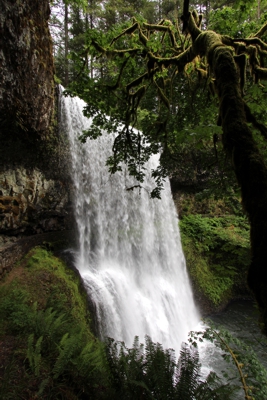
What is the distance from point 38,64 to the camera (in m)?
5.79

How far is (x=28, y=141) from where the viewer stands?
6805 millimetres

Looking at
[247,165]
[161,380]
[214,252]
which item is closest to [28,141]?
[161,380]

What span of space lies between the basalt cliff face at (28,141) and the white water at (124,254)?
789mm

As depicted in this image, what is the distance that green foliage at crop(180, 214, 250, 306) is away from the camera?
10656 millimetres

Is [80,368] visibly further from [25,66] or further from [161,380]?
[25,66]

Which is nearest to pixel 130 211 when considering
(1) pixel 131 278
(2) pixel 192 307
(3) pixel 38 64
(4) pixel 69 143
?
(1) pixel 131 278

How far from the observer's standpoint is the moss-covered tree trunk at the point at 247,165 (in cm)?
119

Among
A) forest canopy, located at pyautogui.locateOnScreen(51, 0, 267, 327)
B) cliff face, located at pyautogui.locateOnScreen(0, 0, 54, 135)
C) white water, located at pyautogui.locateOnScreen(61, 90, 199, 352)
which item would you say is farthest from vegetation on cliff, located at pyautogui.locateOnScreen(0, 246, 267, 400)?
cliff face, located at pyautogui.locateOnScreen(0, 0, 54, 135)

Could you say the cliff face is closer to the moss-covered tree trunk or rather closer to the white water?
the white water

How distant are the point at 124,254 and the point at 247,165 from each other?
8.33 metres

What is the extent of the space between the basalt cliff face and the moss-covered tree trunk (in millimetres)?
4809

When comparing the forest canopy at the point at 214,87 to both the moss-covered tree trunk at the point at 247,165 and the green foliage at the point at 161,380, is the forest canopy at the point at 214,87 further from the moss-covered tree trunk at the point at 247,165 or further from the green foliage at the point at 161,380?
the green foliage at the point at 161,380

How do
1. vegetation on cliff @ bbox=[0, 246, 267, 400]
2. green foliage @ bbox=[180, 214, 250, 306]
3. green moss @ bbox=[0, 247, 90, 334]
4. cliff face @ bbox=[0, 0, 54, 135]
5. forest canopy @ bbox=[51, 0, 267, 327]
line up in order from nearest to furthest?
1. forest canopy @ bbox=[51, 0, 267, 327]
2. vegetation on cliff @ bbox=[0, 246, 267, 400]
3. cliff face @ bbox=[0, 0, 54, 135]
4. green moss @ bbox=[0, 247, 90, 334]
5. green foliage @ bbox=[180, 214, 250, 306]

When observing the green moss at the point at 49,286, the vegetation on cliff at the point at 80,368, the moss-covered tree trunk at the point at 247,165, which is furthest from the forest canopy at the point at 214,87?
the green moss at the point at 49,286
